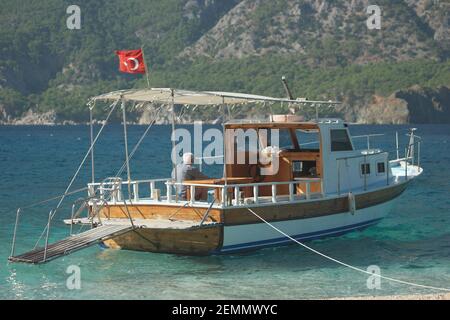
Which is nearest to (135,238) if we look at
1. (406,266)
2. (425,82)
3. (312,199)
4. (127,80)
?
(312,199)

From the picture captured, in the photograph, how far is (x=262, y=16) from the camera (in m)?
194

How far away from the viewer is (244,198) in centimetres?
1766

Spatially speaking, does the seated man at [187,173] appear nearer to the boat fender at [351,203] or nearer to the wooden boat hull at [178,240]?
Result: the wooden boat hull at [178,240]

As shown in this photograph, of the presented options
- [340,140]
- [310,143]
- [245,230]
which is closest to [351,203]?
[340,140]

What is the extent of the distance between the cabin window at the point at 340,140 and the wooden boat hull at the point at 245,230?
127 cm

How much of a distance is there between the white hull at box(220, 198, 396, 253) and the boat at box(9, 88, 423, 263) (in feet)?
0.08

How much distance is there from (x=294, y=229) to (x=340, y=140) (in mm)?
2905

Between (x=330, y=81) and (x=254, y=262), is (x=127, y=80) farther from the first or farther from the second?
(x=254, y=262)

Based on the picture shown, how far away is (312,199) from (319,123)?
1910 mm

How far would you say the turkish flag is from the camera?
1639 centimetres

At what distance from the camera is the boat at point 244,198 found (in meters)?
16.7

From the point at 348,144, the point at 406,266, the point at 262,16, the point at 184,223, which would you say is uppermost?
the point at 262,16

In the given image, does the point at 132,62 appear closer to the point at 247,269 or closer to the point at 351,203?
the point at 247,269

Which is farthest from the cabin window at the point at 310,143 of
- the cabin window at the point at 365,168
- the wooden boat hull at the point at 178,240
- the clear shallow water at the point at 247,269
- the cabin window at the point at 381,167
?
the wooden boat hull at the point at 178,240
